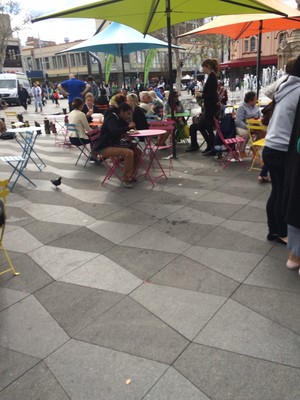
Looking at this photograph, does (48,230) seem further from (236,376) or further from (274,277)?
(236,376)

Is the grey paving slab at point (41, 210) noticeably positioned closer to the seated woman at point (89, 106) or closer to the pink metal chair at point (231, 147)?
the pink metal chair at point (231, 147)

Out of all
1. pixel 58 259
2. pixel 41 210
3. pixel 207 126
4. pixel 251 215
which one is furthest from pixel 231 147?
pixel 58 259

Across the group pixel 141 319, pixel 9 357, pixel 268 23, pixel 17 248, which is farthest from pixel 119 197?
pixel 268 23

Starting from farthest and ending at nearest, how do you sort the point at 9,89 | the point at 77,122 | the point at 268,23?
the point at 9,89
the point at 268,23
the point at 77,122

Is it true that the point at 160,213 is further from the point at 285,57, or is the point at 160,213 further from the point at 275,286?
the point at 285,57

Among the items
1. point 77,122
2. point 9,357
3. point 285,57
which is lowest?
point 9,357

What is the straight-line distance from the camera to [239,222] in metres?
4.25

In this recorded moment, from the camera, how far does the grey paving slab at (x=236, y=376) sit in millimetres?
1936

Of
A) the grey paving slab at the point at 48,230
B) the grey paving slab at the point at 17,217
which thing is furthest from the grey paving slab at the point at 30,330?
the grey paving slab at the point at 17,217

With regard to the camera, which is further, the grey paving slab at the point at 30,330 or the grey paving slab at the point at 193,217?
the grey paving slab at the point at 193,217

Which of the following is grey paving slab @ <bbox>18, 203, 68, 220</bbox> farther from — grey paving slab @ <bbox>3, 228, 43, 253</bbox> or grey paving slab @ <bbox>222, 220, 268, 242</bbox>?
grey paving slab @ <bbox>222, 220, 268, 242</bbox>

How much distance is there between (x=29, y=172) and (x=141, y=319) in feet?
18.2

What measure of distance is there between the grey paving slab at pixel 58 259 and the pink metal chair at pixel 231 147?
3962mm

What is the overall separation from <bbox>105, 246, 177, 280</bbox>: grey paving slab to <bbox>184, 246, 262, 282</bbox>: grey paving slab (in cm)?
26
